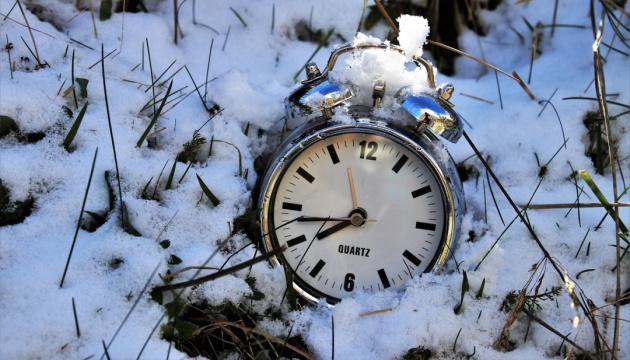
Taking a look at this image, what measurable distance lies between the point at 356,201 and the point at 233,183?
443 mm

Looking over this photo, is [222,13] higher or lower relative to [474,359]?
higher

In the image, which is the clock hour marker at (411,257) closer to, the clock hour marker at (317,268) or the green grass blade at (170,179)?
the clock hour marker at (317,268)

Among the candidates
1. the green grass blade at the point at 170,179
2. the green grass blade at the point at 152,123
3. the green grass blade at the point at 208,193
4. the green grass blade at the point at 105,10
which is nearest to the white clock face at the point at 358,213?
the green grass blade at the point at 208,193

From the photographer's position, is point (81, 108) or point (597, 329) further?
point (81, 108)

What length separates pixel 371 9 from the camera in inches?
134

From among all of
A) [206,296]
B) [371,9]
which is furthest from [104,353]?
[371,9]

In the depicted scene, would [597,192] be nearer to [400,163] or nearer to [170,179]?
[400,163]

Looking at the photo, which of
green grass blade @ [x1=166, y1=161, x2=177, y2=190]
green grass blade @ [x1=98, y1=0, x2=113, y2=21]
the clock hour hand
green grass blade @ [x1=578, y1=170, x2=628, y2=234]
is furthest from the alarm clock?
green grass blade @ [x1=98, y1=0, x2=113, y2=21]

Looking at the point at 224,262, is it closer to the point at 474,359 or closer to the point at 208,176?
the point at 208,176

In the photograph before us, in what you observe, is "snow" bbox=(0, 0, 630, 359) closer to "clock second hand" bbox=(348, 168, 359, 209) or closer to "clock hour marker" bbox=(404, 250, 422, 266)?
Answer: "clock hour marker" bbox=(404, 250, 422, 266)

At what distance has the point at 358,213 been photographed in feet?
8.76

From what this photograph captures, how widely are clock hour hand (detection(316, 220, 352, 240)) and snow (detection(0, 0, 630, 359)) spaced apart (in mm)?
204

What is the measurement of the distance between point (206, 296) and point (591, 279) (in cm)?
131

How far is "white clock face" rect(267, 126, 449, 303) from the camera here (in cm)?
269
